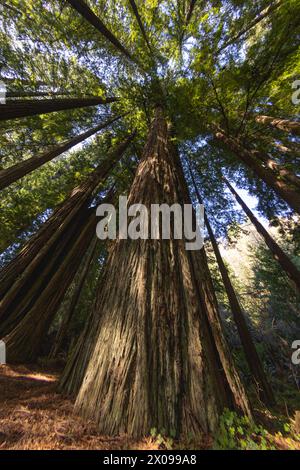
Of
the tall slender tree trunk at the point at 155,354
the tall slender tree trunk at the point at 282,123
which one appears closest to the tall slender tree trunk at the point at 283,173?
the tall slender tree trunk at the point at 282,123

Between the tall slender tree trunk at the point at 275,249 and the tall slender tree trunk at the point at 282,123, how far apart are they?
2.31m

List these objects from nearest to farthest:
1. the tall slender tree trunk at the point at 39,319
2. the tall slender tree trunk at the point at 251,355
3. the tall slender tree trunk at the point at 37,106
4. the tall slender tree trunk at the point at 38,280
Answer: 1. the tall slender tree trunk at the point at 39,319
2. the tall slender tree trunk at the point at 38,280
3. the tall slender tree trunk at the point at 37,106
4. the tall slender tree trunk at the point at 251,355

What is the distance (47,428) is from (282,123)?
6.09m

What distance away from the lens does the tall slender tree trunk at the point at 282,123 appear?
4.26m

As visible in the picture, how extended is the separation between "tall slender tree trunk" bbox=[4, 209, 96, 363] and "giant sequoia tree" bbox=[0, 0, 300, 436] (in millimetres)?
22

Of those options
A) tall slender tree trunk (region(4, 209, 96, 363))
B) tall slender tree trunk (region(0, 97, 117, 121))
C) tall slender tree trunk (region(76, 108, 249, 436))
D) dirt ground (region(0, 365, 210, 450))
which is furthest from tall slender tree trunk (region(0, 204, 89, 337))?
A: tall slender tree trunk (region(0, 97, 117, 121))

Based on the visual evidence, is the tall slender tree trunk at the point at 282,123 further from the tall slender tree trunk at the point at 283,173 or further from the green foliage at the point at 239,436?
the green foliage at the point at 239,436

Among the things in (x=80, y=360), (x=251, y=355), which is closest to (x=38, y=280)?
(x=80, y=360)

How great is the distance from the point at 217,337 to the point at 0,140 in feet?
22.5

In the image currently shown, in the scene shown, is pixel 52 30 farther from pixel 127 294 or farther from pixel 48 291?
pixel 127 294

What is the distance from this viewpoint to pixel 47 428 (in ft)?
4.15

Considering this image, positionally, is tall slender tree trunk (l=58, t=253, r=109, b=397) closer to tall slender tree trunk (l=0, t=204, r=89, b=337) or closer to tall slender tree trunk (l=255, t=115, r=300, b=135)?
tall slender tree trunk (l=0, t=204, r=89, b=337)

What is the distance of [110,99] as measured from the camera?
618 centimetres

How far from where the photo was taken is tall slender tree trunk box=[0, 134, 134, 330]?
134 inches
